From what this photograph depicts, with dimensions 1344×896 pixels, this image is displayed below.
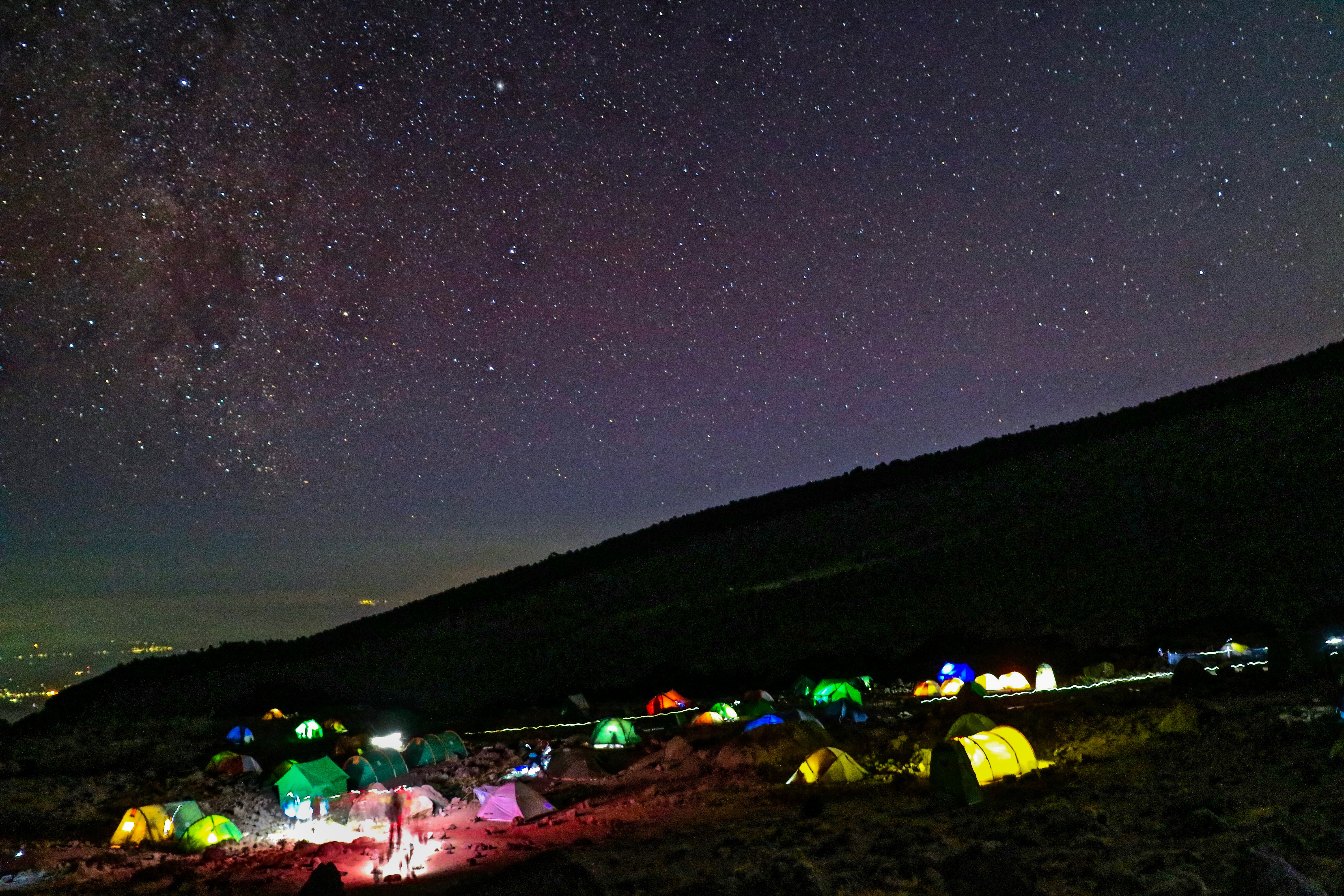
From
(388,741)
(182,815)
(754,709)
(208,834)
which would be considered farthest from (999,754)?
(388,741)

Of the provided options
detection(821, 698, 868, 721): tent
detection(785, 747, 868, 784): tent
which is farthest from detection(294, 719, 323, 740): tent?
detection(785, 747, 868, 784): tent

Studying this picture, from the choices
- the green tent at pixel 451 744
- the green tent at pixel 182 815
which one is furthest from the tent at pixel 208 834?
the green tent at pixel 451 744

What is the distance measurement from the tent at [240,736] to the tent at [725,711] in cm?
1619

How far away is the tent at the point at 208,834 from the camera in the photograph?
15391 millimetres

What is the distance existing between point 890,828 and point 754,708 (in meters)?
12.5

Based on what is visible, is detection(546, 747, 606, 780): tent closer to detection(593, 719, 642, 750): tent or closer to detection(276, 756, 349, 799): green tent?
detection(593, 719, 642, 750): tent

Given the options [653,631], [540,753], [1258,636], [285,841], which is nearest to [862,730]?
[540,753]

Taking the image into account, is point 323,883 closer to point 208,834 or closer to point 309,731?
point 208,834

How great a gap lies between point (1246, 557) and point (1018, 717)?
22147mm

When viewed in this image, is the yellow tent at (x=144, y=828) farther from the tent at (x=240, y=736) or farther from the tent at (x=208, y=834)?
the tent at (x=240, y=736)

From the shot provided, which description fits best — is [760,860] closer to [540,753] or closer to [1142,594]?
[540,753]

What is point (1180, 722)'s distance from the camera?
621 inches

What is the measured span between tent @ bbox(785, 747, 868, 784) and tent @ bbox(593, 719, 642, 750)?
24.7ft

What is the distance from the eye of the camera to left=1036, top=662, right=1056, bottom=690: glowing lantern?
79.2 ft
